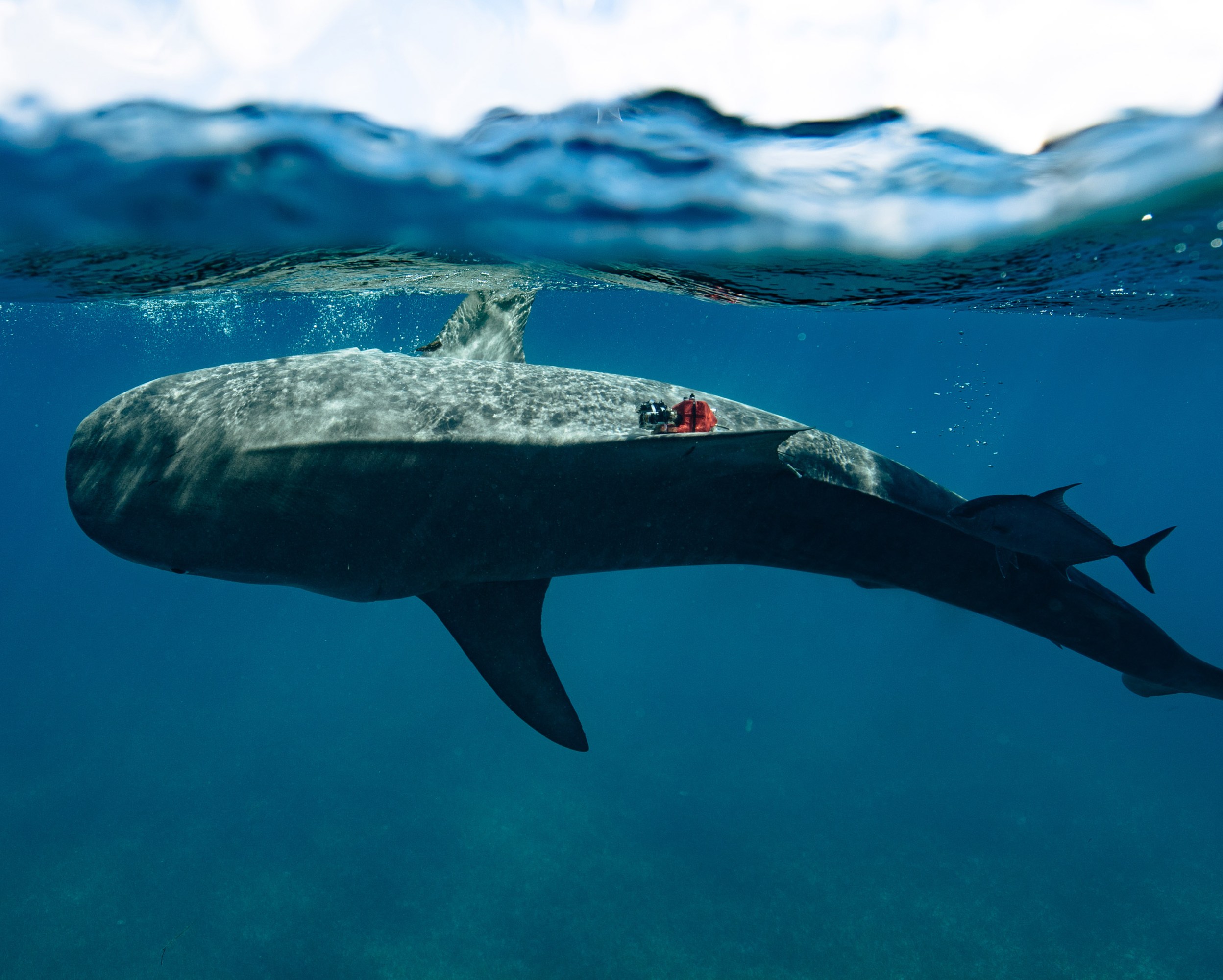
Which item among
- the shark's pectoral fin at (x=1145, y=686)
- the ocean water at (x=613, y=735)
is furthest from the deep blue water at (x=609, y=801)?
the shark's pectoral fin at (x=1145, y=686)

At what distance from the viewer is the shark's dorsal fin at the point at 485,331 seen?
5574 millimetres

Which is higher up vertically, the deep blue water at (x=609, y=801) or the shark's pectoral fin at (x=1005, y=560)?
the shark's pectoral fin at (x=1005, y=560)

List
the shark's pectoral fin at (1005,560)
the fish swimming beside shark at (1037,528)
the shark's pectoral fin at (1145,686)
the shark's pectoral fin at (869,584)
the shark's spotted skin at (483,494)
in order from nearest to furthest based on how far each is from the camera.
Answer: the shark's spotted skin at (483,494) → the fish swimming beside shark at (1037,528) → the shark's pectoral fin at (1005,560) → the shark's pectoral fin at (869,584) → the shark's pectoral fin at (1145,686)

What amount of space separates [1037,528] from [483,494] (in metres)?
3.40

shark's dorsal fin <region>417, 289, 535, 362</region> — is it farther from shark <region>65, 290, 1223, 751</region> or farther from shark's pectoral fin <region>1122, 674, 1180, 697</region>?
shark's pectoral fin <region>1122, 674, 1180, 697</region>

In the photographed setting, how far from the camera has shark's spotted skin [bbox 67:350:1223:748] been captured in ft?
Result: 11.0

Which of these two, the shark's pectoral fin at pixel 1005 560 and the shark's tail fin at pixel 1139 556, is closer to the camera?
the shark's pectoral fin at pixel 1005 560

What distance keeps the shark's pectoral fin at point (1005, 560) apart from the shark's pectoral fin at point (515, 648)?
118 inches

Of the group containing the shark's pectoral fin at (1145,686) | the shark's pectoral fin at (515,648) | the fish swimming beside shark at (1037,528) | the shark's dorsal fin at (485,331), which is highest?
the shark's dorsal fin at (485,331)

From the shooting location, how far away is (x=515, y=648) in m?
4.33

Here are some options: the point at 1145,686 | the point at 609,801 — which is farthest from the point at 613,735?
the point at 1145,686

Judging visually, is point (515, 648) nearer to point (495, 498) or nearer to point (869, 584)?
point (495, 498)

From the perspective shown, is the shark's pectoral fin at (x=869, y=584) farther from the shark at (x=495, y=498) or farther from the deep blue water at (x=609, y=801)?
the deep blue water at (x=609, y=801)

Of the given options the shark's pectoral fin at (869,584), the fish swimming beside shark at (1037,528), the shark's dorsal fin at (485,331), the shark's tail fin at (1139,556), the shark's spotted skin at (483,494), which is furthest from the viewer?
the shark's dorsal fin at (485,331)
